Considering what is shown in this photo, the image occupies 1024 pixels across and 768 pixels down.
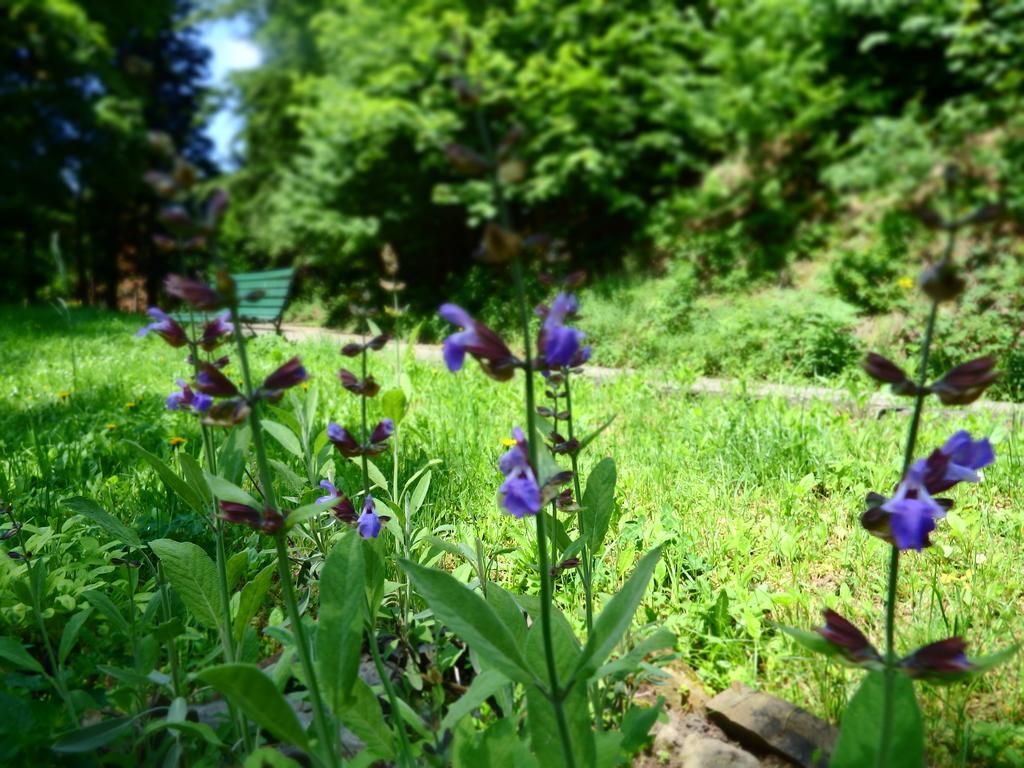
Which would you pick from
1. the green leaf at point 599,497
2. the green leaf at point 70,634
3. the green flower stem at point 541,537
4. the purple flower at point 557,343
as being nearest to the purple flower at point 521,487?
the green flower stem at point 541,537

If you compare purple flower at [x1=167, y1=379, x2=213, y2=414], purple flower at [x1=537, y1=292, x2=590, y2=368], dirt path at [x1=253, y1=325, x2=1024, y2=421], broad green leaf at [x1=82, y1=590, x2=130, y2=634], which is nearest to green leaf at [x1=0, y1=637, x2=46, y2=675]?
broad green leaf at [x1=82, y1=590, x2=130, y2=634]

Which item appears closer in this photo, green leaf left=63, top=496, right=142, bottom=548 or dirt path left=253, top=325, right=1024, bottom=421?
green leaf left=63, top=496, right=142, bottom=548

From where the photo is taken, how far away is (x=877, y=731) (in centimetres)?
99

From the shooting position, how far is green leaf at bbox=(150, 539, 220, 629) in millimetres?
1377

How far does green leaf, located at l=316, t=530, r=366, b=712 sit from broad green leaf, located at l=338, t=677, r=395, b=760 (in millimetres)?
85

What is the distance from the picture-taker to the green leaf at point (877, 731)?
0.99 metres

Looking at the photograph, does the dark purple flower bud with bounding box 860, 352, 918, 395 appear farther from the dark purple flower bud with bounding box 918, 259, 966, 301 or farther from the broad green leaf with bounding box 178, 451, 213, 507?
the broad green leaf with bounding box 178, 451, 213, 507

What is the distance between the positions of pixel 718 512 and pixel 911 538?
Result: 156 centimetres

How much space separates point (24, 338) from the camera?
6516 mm

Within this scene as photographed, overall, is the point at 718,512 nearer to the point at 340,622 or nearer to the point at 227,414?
the point at 340,622

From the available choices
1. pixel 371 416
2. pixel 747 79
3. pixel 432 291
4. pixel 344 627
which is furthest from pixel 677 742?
pixel 432 291

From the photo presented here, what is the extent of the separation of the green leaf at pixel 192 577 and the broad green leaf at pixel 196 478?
0.13 meters

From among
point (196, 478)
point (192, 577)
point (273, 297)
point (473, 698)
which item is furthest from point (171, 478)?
point (273, 297)

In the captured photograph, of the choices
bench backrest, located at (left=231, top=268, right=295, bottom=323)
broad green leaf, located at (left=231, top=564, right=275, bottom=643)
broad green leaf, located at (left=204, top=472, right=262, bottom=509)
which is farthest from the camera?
bench backrest, located at (left=231, top=268, right=295, bottom=323)
